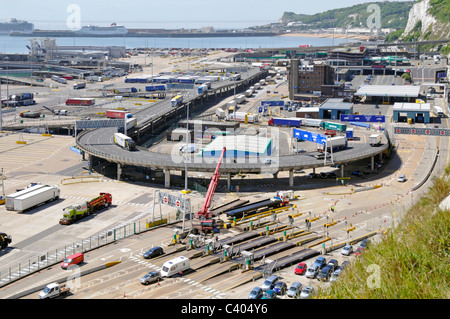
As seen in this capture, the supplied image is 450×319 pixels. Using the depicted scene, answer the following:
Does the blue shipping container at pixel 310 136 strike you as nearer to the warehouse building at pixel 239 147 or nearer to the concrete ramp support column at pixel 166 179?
the warehouse building at pixel 239 147

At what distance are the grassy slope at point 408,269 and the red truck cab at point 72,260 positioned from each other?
56.0ft

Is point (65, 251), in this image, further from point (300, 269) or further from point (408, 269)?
point (408, 269)

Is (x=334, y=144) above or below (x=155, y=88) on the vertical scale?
below

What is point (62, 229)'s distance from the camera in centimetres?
3158

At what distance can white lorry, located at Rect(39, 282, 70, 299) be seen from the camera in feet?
68.9

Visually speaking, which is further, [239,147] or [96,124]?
[96,124]

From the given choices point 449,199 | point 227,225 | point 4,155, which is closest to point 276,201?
point 227,225

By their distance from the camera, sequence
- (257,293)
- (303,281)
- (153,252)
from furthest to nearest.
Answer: (153,252)
(303,281)
(257,293)

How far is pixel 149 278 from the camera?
75.3 ft

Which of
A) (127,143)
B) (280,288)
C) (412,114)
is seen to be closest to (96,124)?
(127,143)

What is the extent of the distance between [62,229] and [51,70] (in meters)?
107

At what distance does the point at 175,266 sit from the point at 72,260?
5.13m

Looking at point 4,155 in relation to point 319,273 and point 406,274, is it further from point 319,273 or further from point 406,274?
point 406,274
